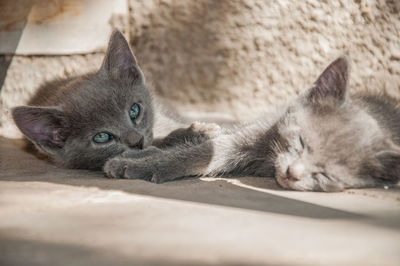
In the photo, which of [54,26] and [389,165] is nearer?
[389,165]

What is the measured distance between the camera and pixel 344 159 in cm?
184

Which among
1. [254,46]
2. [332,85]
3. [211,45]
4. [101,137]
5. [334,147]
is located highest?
[332,85]

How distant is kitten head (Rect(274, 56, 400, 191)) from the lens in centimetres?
184

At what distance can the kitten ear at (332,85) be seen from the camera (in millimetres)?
1958

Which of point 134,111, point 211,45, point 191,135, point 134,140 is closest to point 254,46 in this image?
point 211,45

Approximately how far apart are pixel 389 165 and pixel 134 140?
1191mm

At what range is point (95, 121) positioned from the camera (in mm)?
2234

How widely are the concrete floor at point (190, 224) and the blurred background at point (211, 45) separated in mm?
1351

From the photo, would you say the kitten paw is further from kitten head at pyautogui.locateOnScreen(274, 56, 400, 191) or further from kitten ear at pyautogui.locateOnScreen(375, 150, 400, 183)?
kitten ear at pyautogui.locateOnScreen(375, 150, 400, 183)

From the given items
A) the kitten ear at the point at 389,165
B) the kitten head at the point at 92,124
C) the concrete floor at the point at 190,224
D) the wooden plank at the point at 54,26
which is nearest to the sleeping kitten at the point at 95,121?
the kitten head at the point at 92,124

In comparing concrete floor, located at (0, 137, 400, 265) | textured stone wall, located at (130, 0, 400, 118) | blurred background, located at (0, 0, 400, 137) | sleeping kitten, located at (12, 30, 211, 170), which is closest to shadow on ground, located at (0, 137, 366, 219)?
concrete floor, located at (0, 137, 400, 265)

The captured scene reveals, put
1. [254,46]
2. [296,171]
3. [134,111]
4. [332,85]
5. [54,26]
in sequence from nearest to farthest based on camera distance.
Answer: [296,171]
[332,85]
[134,111]
[54,26]
[254,46]

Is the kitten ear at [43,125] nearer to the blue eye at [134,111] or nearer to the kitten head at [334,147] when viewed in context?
the blue eye at [134,111]

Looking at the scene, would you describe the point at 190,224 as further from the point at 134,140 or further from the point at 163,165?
the point at 134,140
